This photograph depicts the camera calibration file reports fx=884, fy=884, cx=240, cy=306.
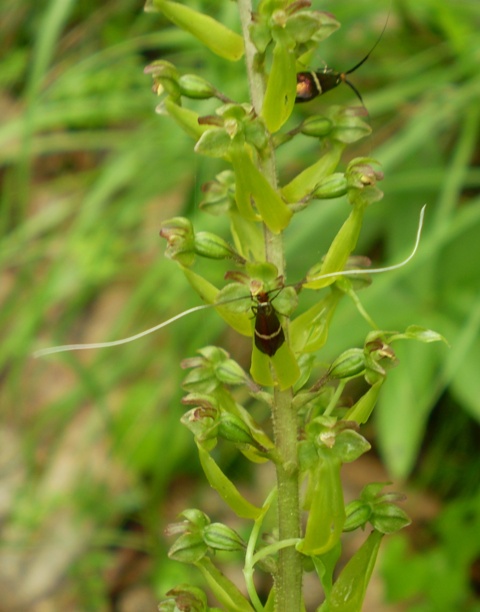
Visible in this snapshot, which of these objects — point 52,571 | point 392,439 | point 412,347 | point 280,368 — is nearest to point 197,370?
point 280,368

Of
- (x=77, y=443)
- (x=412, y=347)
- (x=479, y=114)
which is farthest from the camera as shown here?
(x=77, y=443)

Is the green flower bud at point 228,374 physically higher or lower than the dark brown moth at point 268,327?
lower

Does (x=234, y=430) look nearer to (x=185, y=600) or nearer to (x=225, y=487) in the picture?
(x=225, y=487)

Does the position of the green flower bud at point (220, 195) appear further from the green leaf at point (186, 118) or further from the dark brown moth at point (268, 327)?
the dark brown moth at point (268, 327)

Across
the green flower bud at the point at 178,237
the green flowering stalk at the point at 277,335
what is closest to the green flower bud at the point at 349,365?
the green flowering stalk at the point at 277,335

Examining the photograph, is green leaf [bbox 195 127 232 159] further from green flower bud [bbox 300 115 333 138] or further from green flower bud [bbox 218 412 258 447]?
green flower bud [bbox 218 412 258 447]

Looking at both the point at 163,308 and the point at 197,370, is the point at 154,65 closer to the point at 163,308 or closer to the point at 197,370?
the point at 197,370

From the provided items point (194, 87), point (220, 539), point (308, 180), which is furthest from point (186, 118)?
point (220, 539)
